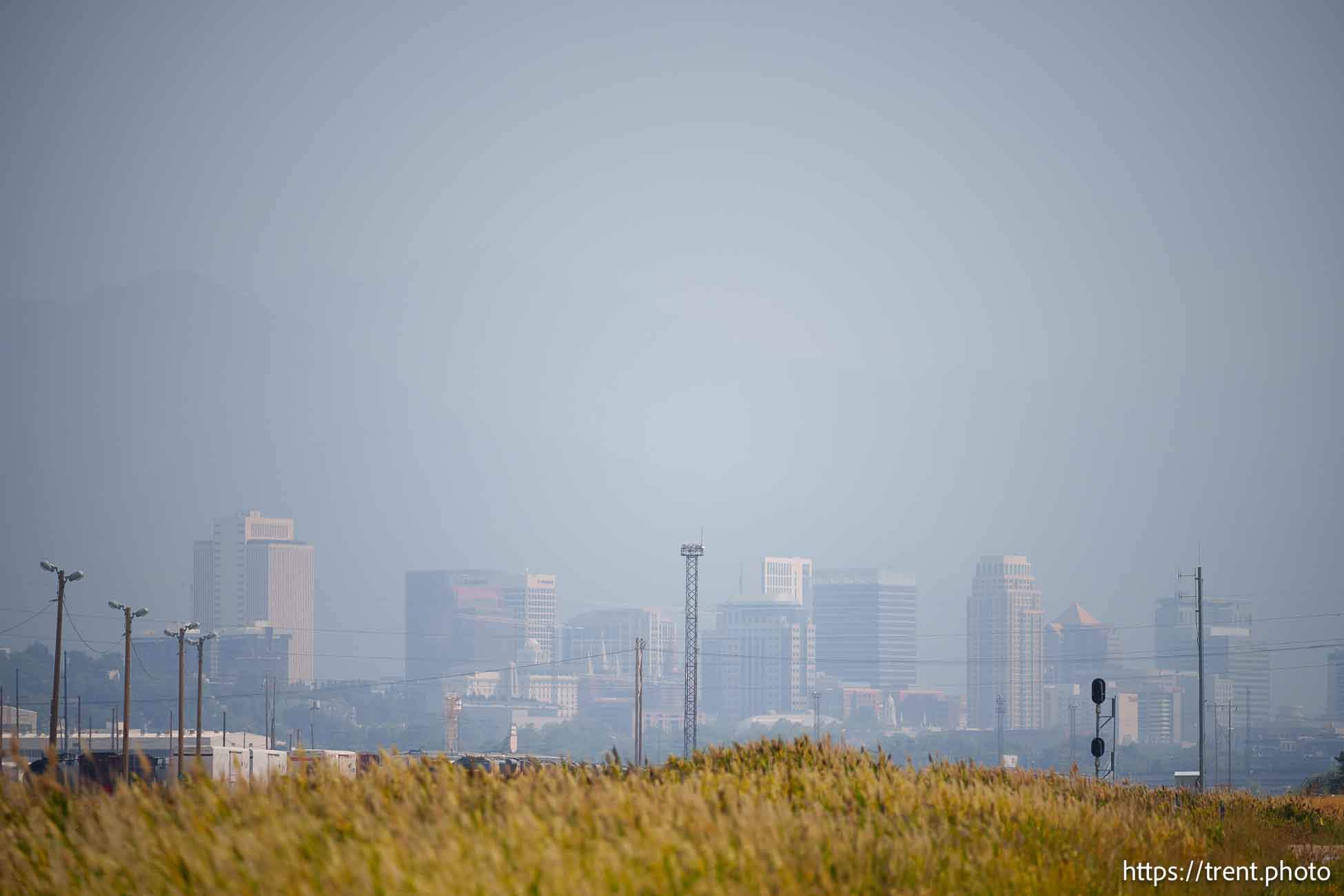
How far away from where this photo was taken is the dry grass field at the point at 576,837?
449 inches

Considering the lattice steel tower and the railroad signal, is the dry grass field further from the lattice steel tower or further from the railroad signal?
the lattice steel tower

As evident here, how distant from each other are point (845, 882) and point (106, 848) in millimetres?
6147

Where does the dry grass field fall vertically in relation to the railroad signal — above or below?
above

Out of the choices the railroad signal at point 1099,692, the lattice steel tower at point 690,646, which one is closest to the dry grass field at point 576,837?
the railroad signal at point 1099,692

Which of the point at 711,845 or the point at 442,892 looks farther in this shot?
the point at 711,845

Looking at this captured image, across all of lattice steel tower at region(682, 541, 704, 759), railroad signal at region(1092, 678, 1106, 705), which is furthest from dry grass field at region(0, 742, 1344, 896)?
lattice steel tower at region(682, 541, 704, 759)

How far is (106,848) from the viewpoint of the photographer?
41.4 ft

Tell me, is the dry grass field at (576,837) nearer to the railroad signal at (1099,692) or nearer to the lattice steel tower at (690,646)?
the railroad signal at (1099,692)

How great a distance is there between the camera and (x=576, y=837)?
1247cm

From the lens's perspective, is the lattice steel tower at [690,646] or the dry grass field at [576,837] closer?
the dry grass field at [576,837]

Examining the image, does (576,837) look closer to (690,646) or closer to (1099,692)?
(1099,692)

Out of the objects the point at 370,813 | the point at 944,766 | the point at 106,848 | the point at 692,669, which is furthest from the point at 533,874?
the point at 692,669

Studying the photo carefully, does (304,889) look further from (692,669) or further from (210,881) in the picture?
(692,669)

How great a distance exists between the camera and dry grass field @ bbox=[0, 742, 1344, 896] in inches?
449
